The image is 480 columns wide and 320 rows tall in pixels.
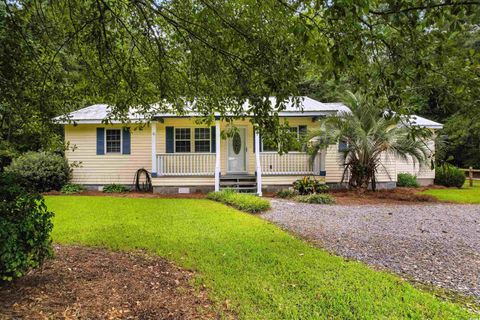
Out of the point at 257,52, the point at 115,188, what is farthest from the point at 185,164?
the point at 257,52

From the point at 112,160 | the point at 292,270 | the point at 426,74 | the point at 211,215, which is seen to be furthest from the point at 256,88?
the point at 112,160

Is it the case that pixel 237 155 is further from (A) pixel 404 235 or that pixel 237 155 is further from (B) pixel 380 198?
(A) pixel 404 235

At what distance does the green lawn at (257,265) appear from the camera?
332 cm

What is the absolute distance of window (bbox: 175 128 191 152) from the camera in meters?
14.1

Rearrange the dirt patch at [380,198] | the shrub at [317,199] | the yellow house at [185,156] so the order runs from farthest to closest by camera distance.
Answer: the yellow house at [185,156], the dirt patch at [380,198], the shrub at [317,199]

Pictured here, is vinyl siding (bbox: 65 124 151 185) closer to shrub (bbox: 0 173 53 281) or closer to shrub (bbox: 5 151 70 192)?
shrub (bbox: 5 151 70 192)

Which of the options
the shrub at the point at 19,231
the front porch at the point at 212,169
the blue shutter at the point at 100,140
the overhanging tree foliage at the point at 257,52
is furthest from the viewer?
the blue shutter at the point at 100,140

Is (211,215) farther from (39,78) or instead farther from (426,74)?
(426,74)

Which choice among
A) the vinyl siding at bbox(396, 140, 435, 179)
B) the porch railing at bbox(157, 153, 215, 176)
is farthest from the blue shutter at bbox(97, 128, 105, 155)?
the vinyl siding at bbox(396, 140, 435, 179)

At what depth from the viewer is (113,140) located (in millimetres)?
14227

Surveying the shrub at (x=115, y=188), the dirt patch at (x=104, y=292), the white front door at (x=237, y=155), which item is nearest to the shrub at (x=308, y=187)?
the white front door at (x=237, y=155)

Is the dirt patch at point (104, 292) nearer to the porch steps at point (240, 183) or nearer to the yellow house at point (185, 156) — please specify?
the porch steps at point (240, 183)

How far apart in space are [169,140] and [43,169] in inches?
197

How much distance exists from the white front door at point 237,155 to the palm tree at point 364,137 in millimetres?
3245
